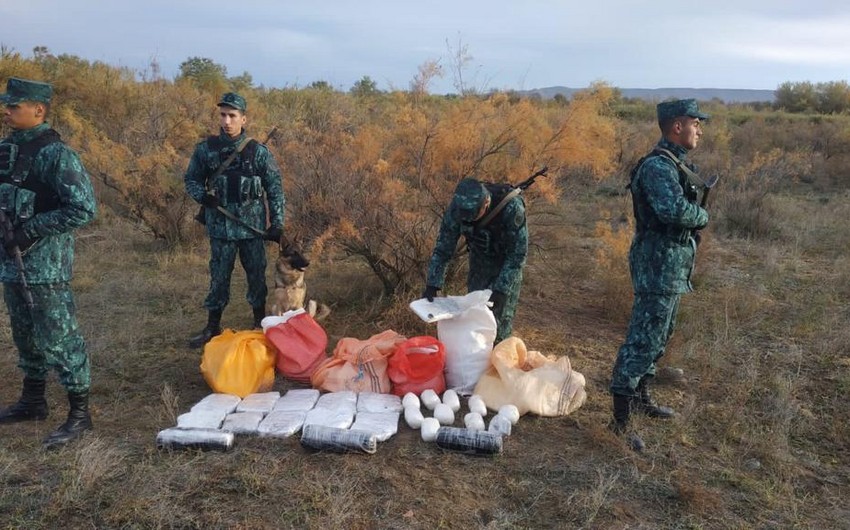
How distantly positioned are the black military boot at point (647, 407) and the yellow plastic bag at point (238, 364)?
2364 mm

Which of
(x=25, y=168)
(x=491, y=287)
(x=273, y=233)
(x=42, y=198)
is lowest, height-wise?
(x=491, y=287)

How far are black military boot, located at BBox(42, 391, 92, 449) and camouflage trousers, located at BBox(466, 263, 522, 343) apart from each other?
8.20ft

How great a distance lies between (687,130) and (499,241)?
4.35ft

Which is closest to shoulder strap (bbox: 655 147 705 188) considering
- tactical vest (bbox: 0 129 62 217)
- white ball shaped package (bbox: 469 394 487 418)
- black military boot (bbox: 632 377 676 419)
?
black military boot (bbox: 632 377 676 419)

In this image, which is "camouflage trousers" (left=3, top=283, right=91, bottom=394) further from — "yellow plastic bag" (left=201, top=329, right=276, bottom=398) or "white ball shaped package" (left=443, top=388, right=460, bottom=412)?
"white ball shaped package" (left=443, top=388, right=460, bottom=412)

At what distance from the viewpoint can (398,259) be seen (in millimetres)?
5750

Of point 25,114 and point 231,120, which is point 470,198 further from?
point 25,114

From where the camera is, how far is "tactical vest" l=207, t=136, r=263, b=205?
4.75m

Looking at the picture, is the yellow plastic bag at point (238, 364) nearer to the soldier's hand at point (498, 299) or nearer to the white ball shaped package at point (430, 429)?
the white ball shaped package at point (430, 429)

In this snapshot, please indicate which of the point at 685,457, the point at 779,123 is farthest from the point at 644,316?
the point at 779,123

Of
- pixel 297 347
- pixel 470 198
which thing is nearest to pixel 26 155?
pixel 297 347

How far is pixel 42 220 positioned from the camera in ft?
10.2

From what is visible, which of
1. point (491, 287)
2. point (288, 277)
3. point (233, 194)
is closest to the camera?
point (491, 287)

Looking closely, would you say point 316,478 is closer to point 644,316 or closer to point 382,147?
point 644,316
